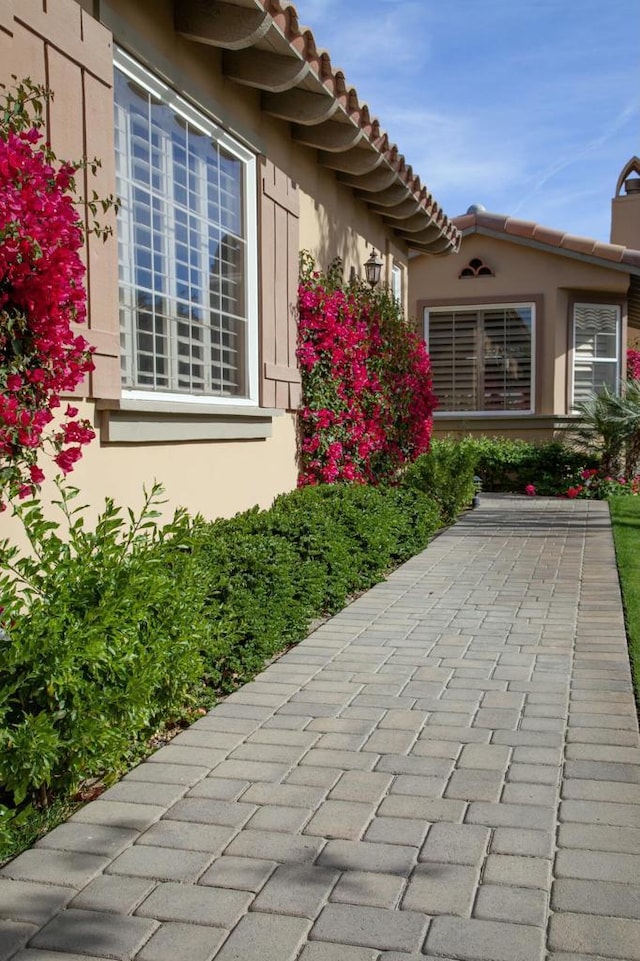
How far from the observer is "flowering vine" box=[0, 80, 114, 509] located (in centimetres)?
319

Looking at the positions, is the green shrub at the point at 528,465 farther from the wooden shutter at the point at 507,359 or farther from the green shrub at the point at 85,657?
the green shrub at the point at 85,657

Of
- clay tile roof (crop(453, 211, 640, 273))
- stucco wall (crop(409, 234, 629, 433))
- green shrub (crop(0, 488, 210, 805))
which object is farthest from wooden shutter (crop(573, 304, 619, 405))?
green shrub (crop(0, 488, 210, 805))

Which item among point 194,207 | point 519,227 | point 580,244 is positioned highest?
point 519,227

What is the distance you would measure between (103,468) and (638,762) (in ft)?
9.76

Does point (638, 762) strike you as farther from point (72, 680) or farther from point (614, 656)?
point (72, 680)

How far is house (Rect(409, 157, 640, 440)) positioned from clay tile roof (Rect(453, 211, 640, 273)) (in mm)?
17

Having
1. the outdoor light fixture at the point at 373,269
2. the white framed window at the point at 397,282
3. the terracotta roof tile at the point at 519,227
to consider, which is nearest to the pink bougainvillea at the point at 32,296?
the outdoor light fixture at the point at 373,269

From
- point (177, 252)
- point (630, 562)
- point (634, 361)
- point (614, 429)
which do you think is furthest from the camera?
point (634, 361)

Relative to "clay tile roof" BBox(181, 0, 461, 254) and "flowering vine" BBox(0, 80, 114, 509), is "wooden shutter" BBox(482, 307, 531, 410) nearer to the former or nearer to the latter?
"clay tile roof" BBox(181, 0, 461, 254)

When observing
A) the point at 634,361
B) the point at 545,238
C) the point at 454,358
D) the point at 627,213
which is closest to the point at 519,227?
the point at 545,238

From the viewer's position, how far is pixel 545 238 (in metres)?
15.4

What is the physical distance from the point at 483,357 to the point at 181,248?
35.9 ft

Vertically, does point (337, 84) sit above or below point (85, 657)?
above

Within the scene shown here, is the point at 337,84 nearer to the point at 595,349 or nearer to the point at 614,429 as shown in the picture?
the point at 614,429
